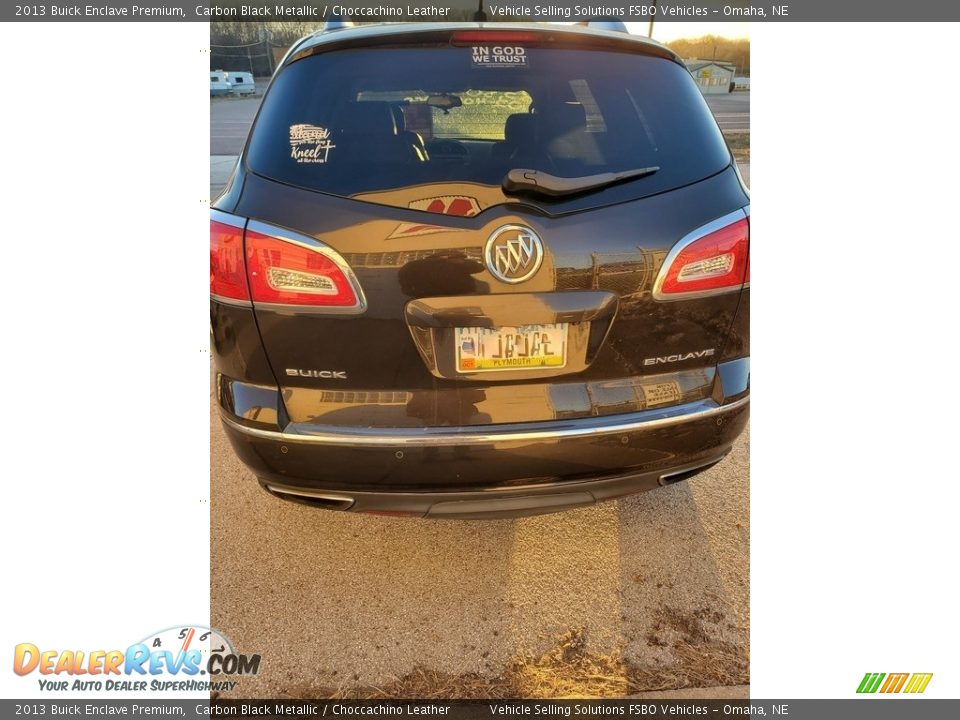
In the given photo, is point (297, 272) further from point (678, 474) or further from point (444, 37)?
point (678, 474)

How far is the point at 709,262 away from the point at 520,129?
73 centimetres

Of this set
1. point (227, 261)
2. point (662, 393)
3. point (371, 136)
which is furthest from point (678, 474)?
point (227, 261)

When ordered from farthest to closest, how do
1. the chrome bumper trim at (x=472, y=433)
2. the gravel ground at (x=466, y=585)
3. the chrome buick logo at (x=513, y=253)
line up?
the gravel ground at (x=466, y=585) < the chrome bumper trim at (x=472, y=433) < the chrome buick logo at (x=513, y=253)

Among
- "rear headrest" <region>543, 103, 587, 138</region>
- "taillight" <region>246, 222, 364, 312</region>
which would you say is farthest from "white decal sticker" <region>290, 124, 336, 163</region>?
"rear headrest" <region>543, 103, 587, 138</region>

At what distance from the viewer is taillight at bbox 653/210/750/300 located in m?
1.65

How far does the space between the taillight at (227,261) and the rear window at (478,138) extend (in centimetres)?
22

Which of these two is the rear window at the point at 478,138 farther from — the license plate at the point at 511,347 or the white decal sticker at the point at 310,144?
the license plate at the point at 511,347

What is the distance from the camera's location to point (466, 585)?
2.18m

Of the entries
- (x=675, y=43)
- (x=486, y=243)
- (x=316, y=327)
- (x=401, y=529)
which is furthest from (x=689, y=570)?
(x=675, y=43)

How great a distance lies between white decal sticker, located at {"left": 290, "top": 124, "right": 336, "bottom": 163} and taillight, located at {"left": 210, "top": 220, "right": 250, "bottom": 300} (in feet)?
0.97

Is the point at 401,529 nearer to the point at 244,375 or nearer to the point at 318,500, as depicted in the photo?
the point at 318,500

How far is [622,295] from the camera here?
1630 millimetres
